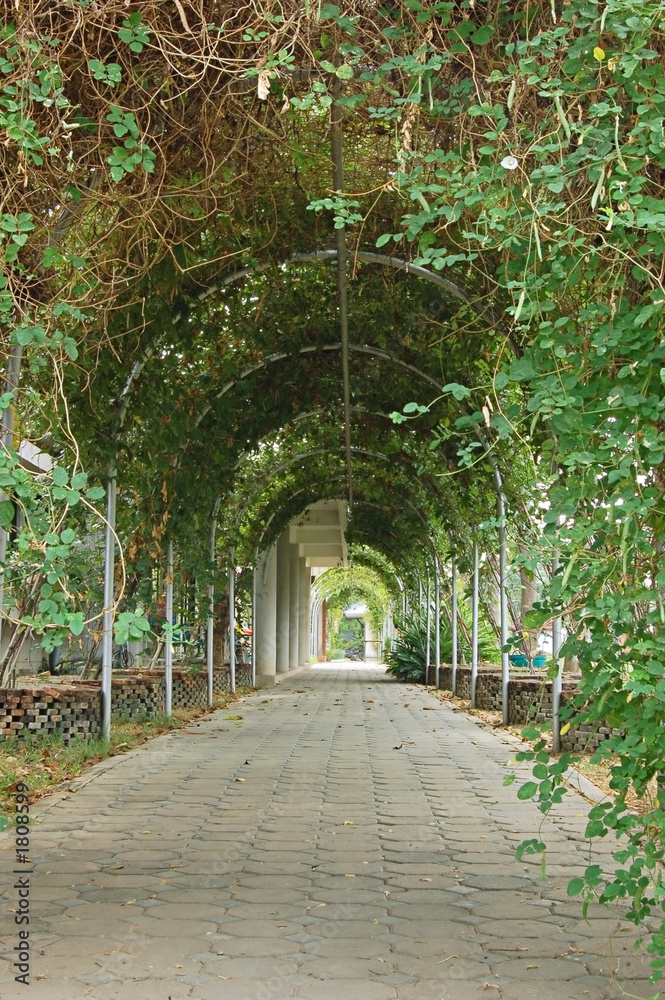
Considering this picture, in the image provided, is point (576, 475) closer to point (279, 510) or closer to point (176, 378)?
point (176, 378)

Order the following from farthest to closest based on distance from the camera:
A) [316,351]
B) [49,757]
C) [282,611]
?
1. [282,611]
2. [316,351]
3. [49,757]

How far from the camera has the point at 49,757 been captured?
604 centimetres

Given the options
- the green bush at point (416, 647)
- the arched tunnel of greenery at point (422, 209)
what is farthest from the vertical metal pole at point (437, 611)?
the arched tunnel of greenery at point (422, 209)

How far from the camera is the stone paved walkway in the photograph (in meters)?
Result: 2.64

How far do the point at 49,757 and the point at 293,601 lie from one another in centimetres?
1882

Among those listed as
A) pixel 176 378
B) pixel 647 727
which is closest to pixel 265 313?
pixel 176 378

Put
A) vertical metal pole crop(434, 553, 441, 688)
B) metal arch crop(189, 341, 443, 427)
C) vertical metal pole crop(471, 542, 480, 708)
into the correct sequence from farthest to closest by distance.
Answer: vertical metal pole crop(434, 553, 441, 688), vertical metal pole crop(471, 542, 480, 708), metal arch crop(189, 341, 443, 427)

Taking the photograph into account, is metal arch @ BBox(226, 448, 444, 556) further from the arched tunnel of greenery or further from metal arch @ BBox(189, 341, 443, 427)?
the arched tunnel of greenery

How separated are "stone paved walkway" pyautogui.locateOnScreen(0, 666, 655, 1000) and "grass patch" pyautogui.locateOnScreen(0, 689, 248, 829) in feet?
0.46

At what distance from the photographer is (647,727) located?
2143 millimetres

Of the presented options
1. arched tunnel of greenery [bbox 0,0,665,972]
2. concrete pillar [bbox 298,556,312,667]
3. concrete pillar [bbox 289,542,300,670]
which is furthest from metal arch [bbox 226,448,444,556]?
concrete pillar [bbox 298,556,312,667]

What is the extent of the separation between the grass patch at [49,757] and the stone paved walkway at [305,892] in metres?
0.14

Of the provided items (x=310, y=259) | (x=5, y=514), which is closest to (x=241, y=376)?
(x=310, y=259)

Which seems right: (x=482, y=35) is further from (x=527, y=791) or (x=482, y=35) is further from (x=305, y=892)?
(x=305, y=892)
